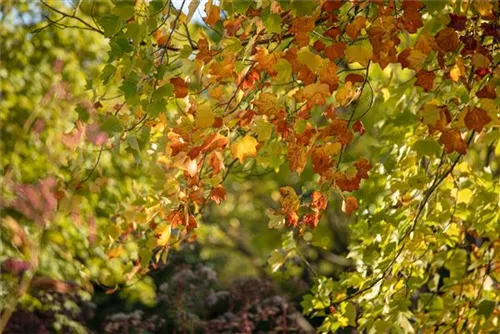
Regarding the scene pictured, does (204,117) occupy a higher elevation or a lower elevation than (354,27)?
lower

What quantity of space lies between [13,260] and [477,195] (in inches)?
171

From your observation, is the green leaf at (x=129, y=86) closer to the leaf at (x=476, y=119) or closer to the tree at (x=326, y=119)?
the tree at (x=326, y=119)

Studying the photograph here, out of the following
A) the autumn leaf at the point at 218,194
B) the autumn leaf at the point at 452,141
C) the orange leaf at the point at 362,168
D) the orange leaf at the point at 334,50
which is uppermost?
the orange leaf at the point at 334,50

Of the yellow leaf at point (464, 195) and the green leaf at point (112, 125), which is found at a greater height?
the green leaf at point (112, 125)

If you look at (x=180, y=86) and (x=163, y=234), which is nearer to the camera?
(x=180, y=86)

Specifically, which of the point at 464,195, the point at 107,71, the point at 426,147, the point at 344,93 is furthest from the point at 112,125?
the point at 464,195

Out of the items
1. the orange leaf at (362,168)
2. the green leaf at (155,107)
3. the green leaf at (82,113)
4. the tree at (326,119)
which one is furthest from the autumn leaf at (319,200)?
the green leaf at (82,113)

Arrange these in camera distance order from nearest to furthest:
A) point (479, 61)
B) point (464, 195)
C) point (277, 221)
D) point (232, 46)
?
point (479, 61) < point (232, 46) < point (277, 221) < point (464, 195)

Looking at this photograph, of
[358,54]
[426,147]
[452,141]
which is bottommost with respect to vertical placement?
[452,141]

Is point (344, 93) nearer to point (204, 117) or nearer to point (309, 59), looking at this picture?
point (309, 59)

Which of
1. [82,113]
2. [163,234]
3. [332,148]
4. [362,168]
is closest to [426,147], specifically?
[362,168]

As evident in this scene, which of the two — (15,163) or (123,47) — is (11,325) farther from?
(123,47)

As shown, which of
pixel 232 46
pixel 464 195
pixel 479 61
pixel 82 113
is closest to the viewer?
pixel 479 61

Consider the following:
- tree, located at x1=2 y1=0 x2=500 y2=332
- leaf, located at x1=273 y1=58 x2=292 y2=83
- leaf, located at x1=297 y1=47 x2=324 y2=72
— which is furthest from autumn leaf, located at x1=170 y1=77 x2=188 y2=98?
leaf, located at x1=297 y1=47 x2=324 y2=72
